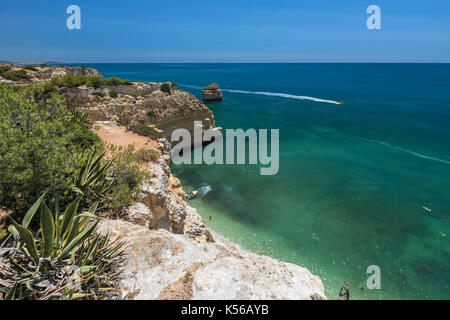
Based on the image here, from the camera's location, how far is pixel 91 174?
6.20 meters

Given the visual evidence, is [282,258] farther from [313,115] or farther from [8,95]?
[313,115]

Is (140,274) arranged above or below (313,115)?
below

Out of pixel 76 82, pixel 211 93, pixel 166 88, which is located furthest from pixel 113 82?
pixel 211 93

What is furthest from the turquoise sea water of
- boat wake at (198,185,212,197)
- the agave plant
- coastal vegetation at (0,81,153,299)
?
the agave plant

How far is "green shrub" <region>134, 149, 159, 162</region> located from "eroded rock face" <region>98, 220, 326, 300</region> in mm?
5508

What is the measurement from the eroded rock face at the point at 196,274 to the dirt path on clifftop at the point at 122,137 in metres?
8.80

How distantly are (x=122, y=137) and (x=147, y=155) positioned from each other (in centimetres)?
467

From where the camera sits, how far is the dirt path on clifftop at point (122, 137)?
42.8ft

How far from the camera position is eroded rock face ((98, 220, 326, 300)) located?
3.79 meters

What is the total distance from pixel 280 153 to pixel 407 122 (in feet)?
91.9

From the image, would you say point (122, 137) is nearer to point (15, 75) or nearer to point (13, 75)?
point (13, 75)

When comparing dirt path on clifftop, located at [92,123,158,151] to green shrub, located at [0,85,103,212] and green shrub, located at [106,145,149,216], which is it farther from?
green shrub, located at [0,85,103,212]

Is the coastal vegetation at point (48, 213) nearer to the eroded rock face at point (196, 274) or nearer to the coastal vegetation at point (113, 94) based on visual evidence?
the eroded rock face at point (196, 274)
